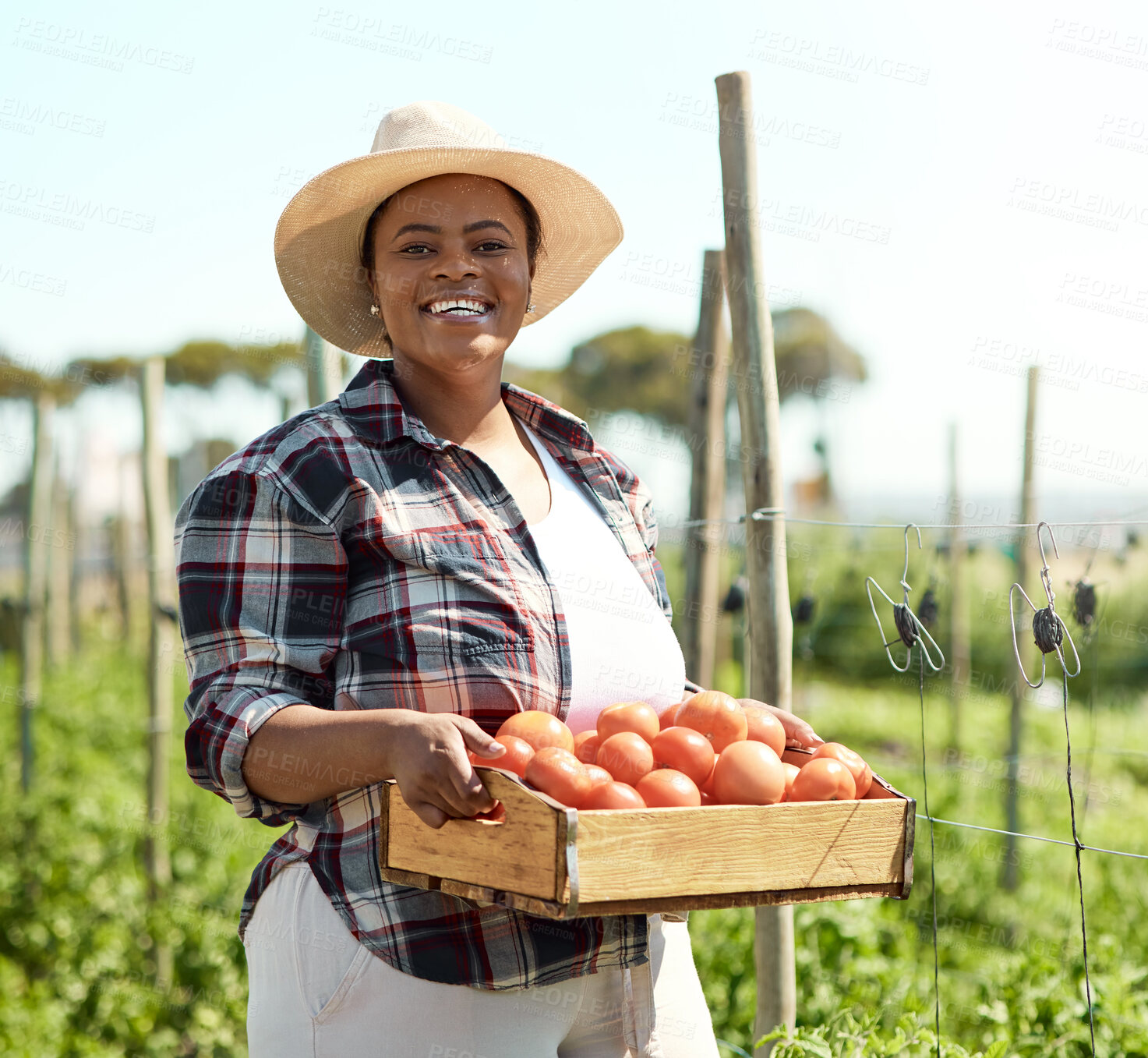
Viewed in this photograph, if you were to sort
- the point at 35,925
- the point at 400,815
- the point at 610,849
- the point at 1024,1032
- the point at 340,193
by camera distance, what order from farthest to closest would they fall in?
1. the point at 35,925
2. the point at 1024,1032
3. the point at 340,193
4. the point at 400,815
5. the point at 610,849

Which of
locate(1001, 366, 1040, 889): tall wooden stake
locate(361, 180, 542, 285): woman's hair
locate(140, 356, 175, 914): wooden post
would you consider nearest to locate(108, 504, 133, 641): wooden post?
locate(140, 356, 175, 914): wooden post

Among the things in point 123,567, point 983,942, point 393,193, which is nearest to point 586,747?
point 393,193

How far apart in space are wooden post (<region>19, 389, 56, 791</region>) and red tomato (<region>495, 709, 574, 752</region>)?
493 centimetres

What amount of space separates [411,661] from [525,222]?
0.88 metres

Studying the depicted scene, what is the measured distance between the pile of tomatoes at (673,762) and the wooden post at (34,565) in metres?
4.94

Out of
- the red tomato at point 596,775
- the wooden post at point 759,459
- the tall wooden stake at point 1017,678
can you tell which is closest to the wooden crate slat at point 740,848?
the red tomato at point 596,775

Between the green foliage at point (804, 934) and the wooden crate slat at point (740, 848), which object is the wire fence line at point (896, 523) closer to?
the wooden crate slat at point (740, 848)

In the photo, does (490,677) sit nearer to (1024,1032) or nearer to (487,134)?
(487,134)

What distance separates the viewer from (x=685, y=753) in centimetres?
151

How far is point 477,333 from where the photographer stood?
1.76 metres

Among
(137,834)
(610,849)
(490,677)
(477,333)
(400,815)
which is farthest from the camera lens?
(137,834)

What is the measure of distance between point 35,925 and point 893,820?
3.96 metres

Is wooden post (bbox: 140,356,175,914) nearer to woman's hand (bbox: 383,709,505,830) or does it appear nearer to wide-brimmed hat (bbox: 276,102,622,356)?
wide-brimmed hat (bbox: 276,102,622,356)

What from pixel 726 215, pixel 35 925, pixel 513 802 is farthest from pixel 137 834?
pixel 513 802
